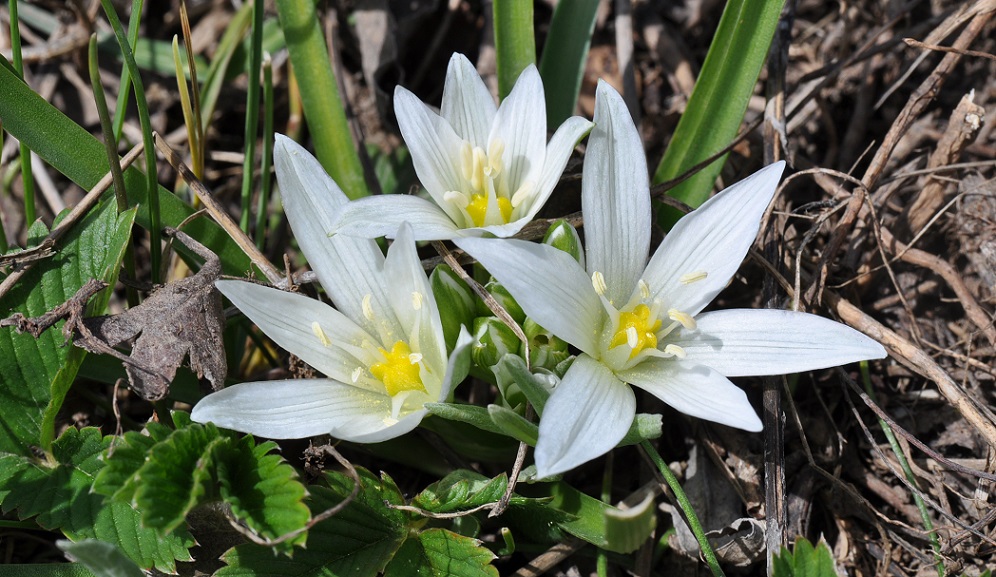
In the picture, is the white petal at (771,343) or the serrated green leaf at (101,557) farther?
the white petal at (771,343)

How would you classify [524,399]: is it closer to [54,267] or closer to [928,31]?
[54,267]

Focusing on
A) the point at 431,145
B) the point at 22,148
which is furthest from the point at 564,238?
the point at 22,148

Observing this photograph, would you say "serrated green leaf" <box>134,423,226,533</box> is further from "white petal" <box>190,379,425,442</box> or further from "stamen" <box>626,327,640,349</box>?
"stamen" <box>626,327,640,349</box>

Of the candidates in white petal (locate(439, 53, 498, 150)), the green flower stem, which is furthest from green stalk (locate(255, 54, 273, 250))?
the green flower stem

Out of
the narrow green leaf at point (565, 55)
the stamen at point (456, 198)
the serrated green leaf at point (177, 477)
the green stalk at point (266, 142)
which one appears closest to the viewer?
the serrated green leaf at point (177, 477)

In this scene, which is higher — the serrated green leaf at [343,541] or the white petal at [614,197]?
the white petal at [614,197]

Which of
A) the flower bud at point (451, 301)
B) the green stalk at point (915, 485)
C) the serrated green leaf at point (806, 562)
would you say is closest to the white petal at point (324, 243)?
the flower bud at point (451, 301)

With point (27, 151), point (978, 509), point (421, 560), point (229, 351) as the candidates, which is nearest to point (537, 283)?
point (421, 560)

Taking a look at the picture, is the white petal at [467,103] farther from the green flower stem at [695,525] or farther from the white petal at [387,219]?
the green flower stem at [695,525]
